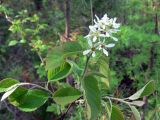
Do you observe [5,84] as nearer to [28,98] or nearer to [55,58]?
[28,98]

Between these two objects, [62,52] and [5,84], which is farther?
[5,84]

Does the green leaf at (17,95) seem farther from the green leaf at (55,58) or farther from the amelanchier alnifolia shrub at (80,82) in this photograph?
the green leaf at (55,58)

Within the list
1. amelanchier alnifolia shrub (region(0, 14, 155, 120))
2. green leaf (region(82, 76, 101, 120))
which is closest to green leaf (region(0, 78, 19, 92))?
amelanchier alnifolia shrub (region(0, 14, 155, 120))

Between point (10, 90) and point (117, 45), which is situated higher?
point (10, 90)

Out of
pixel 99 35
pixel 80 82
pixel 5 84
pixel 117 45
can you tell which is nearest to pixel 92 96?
pixel 80 82

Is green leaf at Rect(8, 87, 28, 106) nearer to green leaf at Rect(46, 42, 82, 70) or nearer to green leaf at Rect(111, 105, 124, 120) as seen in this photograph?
green leaf at Rect(46, 42, 82, 70)

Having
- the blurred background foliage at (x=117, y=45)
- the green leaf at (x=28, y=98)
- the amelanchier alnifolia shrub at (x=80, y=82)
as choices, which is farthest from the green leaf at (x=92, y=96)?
the blurred background foliage at (x=117, y=45)
